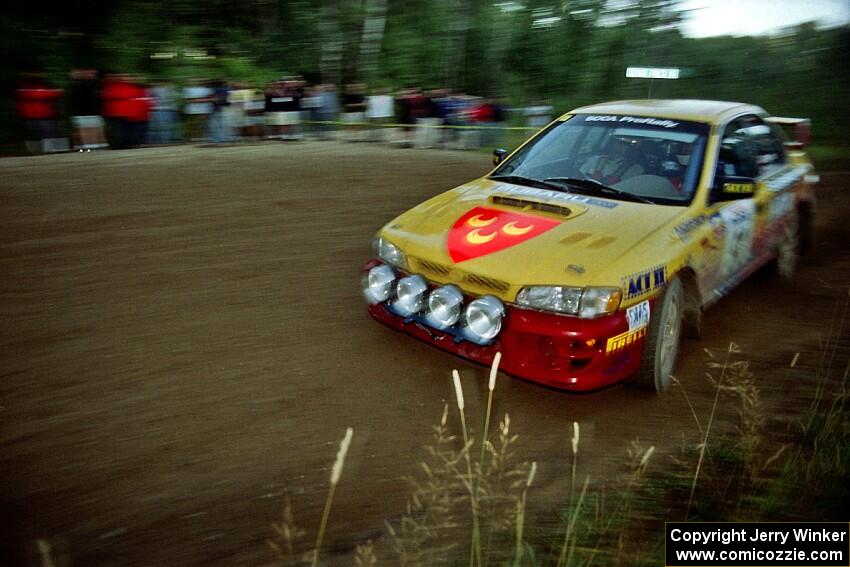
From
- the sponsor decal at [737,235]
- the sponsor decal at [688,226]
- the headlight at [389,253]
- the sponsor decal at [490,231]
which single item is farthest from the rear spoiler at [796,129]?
the headlight at [389,253]

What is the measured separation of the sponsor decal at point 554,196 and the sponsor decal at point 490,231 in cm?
31

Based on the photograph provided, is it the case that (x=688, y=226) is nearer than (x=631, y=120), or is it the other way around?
(x=688, y=226)

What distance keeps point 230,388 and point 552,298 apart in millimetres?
1822

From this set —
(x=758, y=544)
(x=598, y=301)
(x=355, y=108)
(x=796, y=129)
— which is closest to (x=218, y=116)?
(x=355, y=108)

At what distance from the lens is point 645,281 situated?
3.76 m

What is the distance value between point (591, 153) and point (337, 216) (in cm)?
396

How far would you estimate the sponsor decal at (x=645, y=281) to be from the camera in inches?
144

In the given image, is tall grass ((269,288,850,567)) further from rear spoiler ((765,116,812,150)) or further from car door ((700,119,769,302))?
rear spoiler ((765,116,812,150))

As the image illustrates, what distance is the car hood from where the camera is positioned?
12.1 ft

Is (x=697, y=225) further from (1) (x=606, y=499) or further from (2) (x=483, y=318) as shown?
(1) (x=606, y=499)

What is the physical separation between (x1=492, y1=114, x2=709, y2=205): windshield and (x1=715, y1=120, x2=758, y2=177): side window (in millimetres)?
192

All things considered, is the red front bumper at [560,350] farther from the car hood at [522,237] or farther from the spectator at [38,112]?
the spectator at [38,112]

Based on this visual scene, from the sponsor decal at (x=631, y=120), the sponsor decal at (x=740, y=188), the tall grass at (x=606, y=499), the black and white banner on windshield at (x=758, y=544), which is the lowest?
the tall grass at (x=606, y=499)

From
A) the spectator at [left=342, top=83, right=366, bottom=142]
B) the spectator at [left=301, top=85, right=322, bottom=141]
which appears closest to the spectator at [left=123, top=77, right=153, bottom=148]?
the spectator at [left=301, top=85, right=322, bottom=141]
